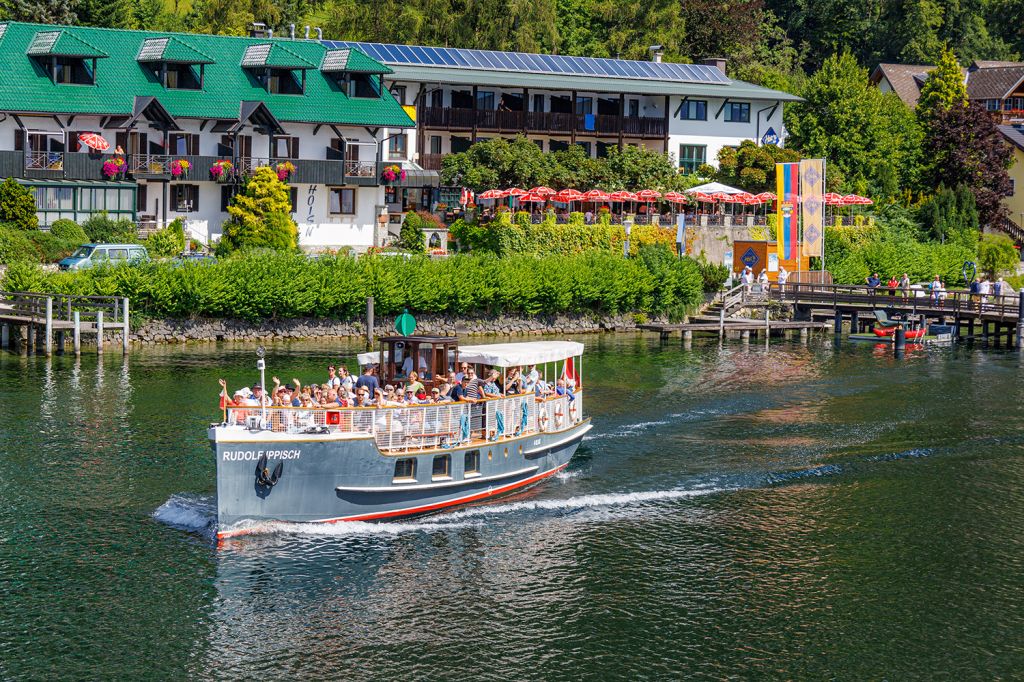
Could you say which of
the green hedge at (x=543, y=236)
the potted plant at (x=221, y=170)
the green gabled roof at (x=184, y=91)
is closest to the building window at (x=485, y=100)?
the green gabled roof at (x=184, y=91)

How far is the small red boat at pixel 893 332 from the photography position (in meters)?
83.9

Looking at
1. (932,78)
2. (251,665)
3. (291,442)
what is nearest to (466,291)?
(291,442)

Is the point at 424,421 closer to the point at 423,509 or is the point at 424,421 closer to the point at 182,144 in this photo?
the point at 423,509

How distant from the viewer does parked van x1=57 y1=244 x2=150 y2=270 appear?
74.6 m

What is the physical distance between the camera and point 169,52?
300 feet

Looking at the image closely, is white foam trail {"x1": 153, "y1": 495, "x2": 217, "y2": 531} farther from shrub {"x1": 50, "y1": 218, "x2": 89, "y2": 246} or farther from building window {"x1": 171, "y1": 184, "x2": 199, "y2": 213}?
building window {"x1": 171, "y1": 184, "x2": 199, "y2": 213}

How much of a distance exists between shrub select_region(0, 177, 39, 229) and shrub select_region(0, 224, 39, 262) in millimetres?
1995

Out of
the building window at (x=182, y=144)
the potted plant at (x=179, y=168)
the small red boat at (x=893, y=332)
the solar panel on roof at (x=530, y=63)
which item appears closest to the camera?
the small red boat at (x=893, y=332)

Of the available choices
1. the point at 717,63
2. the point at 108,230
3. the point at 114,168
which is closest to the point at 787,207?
the point at 717,63

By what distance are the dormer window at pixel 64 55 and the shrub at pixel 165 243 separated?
503 inches

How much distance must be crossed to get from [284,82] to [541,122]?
21.5 m

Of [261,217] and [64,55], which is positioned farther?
[64,55]

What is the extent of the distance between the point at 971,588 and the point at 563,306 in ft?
162

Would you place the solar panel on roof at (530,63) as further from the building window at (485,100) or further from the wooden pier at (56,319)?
the wooden pier at (56,319)
